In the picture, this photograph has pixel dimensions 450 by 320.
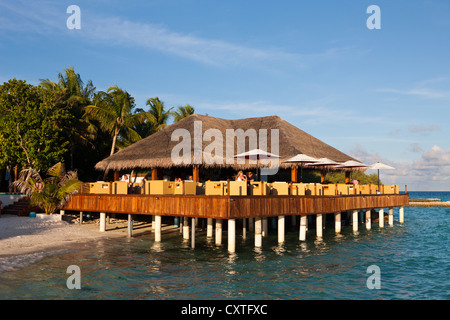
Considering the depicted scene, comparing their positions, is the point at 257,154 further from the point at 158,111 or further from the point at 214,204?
the point at 158,111

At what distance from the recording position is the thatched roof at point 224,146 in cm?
2367

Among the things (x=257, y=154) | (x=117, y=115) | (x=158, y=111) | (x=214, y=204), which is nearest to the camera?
(x=214, y=204)

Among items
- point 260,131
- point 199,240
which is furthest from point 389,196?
point 199,240

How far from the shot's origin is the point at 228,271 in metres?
13.3

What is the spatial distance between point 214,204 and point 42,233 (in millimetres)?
9380

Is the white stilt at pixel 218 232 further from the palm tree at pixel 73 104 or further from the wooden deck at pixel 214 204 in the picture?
the palm tree at pixel 73 104

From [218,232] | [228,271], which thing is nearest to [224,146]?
[218,232]

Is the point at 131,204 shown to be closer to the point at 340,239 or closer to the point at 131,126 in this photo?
the point at 340,239

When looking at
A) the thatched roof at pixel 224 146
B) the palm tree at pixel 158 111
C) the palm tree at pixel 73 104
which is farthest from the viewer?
the palm tree at pixel 158 111

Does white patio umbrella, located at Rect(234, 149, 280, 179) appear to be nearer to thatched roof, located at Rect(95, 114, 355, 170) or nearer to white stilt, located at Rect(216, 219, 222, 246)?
thatched roof, located at Rect(95, 114, 355, 170)

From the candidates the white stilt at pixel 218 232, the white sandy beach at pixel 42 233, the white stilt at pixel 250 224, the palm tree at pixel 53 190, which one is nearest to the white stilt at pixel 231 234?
the white stilt at pixel 218 232

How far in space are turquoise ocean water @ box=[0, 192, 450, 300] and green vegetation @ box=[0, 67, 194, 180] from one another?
524 inches

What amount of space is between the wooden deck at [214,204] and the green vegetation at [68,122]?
7.94m

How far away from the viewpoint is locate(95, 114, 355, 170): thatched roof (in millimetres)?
23672
